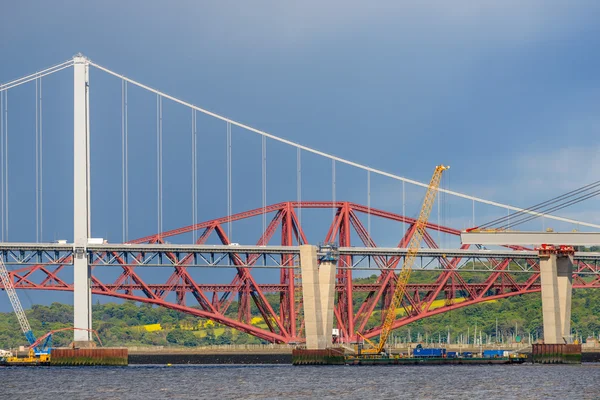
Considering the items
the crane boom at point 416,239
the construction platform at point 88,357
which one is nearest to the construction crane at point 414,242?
the crane boom at point 416,239

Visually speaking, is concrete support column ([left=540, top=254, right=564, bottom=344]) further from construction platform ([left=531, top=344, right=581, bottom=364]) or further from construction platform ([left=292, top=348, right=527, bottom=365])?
construction platform ([left=292, top=348, right=527, bottom=365])

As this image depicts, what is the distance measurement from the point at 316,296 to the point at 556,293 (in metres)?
24.5

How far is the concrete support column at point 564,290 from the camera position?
140 meters

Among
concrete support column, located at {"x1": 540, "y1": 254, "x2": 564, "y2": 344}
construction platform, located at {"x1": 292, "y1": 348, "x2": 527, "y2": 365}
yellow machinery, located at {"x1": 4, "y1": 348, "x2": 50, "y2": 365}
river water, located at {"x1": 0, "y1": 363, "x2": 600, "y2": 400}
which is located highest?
concrete support column, located at {"x1": 540, "y1": 254, "x2": 564, "y2": 344}

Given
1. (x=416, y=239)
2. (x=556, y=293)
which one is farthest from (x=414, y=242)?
(x=556, y=293)

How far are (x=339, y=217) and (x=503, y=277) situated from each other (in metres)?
21.4

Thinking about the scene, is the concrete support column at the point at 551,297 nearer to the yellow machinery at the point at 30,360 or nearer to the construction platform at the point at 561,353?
the construction platform at the point at 561,353

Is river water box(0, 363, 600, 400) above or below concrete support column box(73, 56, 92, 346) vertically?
below

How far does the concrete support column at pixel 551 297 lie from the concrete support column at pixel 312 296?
74.8 feet

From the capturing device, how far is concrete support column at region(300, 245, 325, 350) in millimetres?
132875

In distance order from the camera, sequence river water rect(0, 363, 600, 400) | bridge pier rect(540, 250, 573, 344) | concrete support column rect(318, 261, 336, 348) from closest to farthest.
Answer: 1. river water rect(0, 363, 600, 400)
2. concrete support column rect(318, 261, 336, 348)
3. bridge pier rect(540, 250, 573, 344)

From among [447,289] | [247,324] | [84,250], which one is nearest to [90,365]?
[84,250]

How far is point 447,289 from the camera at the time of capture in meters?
169

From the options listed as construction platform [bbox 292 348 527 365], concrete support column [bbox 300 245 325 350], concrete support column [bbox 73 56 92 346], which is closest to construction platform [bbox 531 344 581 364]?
construction platform [bbox 292 348 527 365]
